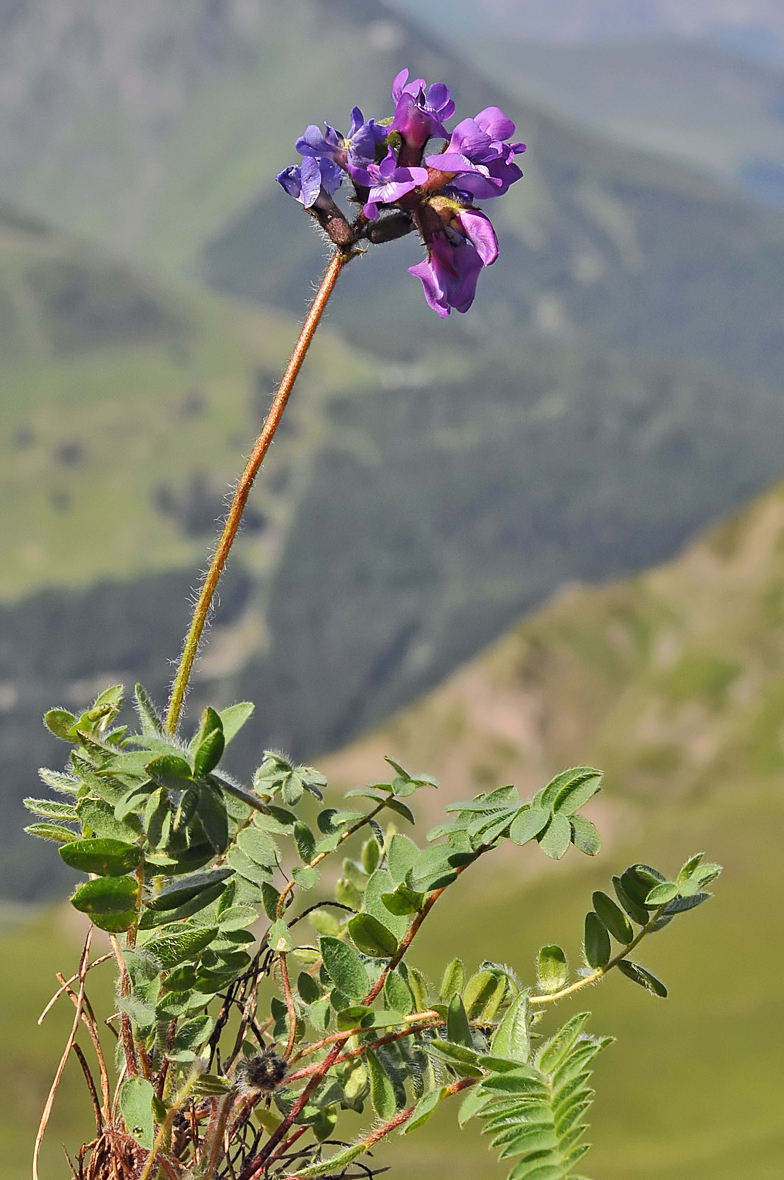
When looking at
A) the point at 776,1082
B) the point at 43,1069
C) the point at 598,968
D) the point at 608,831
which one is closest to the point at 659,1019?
the point at 776,1082

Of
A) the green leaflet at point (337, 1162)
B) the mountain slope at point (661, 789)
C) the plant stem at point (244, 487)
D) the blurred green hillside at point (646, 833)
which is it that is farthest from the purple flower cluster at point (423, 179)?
the blurred green hillside at point (646, 833)

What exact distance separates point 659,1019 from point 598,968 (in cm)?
5084

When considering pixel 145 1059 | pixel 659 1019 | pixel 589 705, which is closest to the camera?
pixel 145 1059

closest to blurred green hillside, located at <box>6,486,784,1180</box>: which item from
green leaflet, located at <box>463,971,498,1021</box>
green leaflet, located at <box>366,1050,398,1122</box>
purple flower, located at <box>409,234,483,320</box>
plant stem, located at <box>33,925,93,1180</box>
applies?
green leaflet, located at <box>463,971,498,1021</box>

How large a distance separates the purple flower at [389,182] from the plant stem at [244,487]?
11 cm

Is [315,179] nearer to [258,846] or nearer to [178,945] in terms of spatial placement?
[258,846]

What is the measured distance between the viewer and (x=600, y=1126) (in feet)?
153

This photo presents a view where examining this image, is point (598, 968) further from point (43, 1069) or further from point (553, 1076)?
point (43, 1069)

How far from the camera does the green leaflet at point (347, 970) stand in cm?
266

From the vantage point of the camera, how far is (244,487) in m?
2.57

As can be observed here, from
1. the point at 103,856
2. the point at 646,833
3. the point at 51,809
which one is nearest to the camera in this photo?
the point at 103,856

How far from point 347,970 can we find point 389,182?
1513mm

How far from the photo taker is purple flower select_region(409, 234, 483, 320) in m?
2.71

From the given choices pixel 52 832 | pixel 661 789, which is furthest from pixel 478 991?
pixel 661 789
